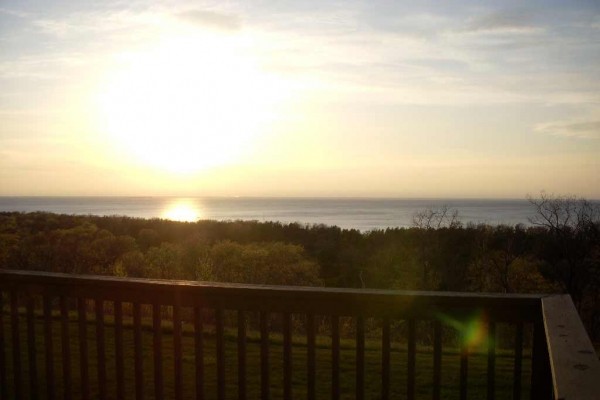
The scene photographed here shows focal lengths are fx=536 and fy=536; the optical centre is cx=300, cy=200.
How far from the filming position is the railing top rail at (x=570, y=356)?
1313mm

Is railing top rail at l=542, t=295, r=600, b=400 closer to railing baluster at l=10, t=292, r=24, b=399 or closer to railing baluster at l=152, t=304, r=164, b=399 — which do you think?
railing baluster at l=152, t=304, r=164, b=399

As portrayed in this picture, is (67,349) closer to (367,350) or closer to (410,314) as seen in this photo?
(410,314)

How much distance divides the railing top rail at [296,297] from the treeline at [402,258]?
18.9m

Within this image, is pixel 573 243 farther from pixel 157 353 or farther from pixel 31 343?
pixel 31 343

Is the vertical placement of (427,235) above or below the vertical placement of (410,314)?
below

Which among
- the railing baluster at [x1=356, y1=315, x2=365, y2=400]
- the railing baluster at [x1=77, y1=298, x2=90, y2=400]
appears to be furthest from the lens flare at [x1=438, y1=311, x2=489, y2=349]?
the railing baluster at [x1=77, y1=298, x2=90, y2=400]

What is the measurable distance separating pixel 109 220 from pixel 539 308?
50158mm

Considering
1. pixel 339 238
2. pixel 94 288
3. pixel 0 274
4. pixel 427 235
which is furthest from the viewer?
pixel 339 238

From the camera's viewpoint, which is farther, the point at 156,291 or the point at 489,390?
the point at 156,291

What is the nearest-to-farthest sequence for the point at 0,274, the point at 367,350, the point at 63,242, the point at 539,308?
the point at 539,308
the point at 0,274
the point at 367,350
the point at 63,242

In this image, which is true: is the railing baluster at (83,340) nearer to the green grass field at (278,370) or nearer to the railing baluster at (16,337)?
the railing baluster at (16,337)

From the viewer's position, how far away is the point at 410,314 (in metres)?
2.62

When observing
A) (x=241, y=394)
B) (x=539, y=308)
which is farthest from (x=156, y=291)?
(x=539, y=308)

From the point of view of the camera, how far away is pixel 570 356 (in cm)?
163
